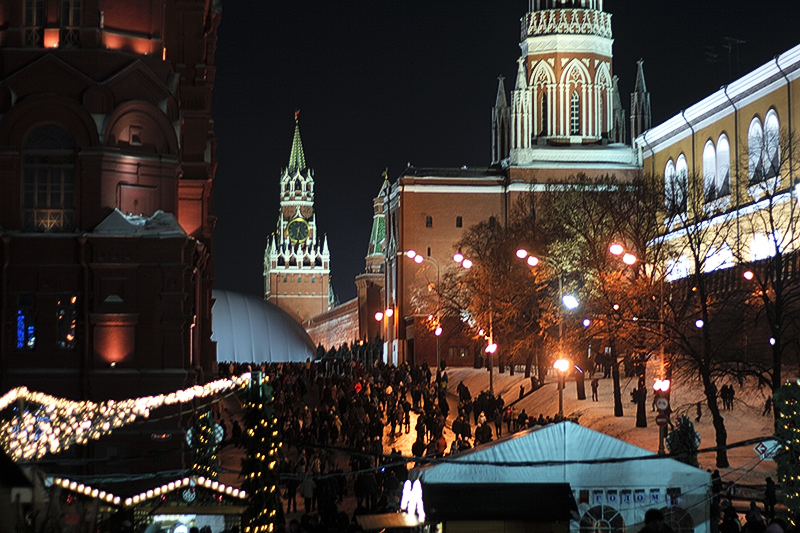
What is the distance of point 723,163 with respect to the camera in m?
69.6

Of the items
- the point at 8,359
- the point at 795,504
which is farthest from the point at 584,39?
the point at 795,504

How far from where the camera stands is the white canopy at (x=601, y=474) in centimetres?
1903

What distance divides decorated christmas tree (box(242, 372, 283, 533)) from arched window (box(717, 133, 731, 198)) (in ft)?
164

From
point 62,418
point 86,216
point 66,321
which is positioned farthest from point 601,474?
point 86,216

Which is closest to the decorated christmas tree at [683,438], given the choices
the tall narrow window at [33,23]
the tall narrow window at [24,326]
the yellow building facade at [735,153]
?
the tall narrow window at [24,326]

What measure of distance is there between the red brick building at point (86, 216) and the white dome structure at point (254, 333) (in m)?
64.5

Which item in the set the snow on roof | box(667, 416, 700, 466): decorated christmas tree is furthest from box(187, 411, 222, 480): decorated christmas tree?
box(667, 416, 700, 466): decorated christmas tree

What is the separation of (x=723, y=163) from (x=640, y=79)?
24.3 meters

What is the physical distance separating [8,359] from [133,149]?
20.8ft

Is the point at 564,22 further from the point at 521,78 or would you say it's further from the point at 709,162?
the point at 709,162

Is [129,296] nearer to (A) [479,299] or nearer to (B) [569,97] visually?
(A) [479,299]

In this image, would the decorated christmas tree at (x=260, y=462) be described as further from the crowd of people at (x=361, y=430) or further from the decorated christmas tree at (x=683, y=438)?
the decorated christmas tree at (x=683, y=438)

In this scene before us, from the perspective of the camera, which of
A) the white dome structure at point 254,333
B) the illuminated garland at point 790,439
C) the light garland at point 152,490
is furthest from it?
the white dome structure at point 254,333

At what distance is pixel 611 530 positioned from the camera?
1895 cm
